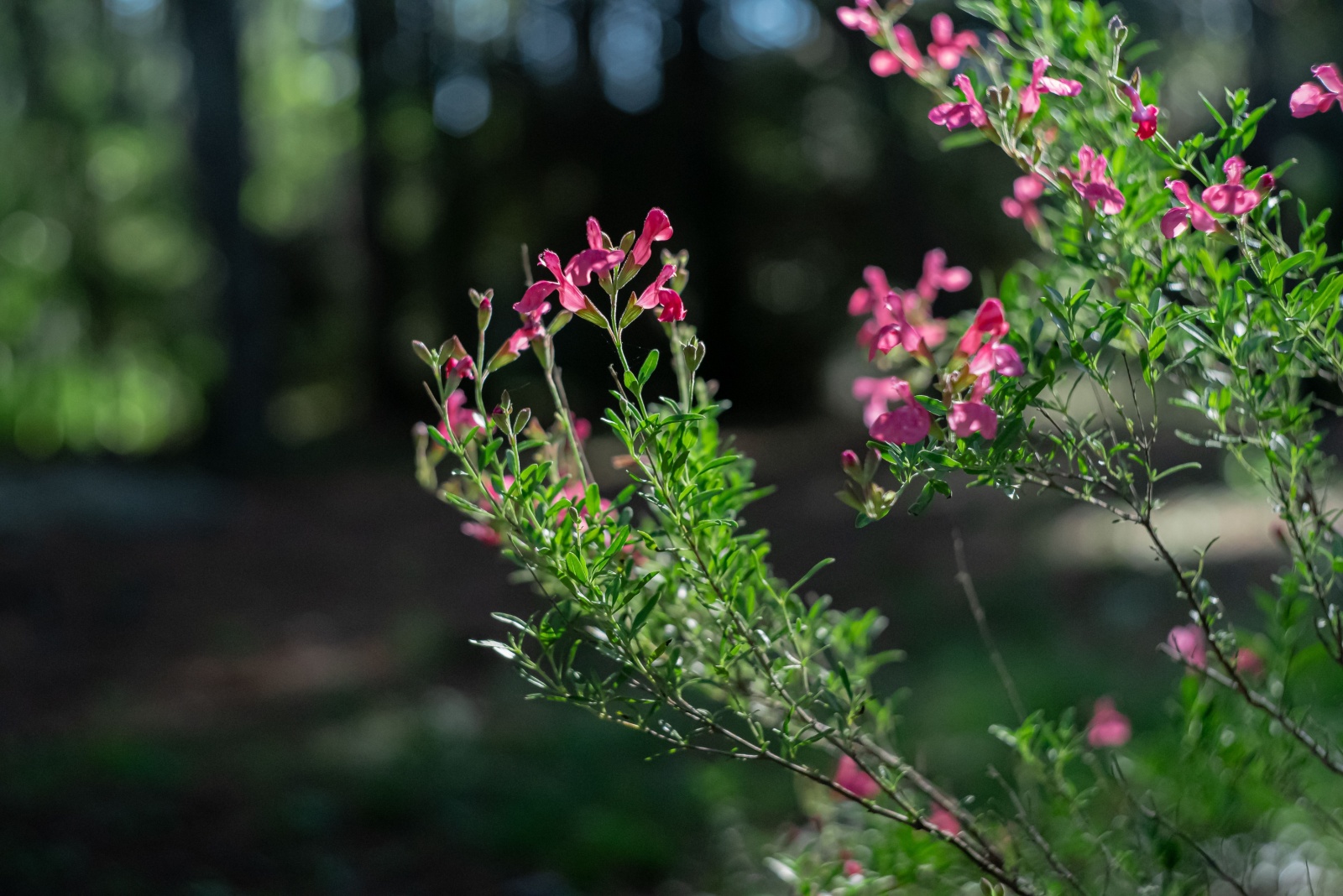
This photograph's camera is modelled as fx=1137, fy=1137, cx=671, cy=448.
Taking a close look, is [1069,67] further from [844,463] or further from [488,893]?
[488,893]

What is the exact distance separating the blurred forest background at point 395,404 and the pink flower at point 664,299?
54cm

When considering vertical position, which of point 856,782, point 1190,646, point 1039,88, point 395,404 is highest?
point 1039,88

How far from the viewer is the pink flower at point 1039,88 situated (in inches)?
41.9

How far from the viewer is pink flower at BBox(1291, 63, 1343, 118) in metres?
1.04

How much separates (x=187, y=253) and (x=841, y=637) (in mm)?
15999

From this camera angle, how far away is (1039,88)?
3.68 ft

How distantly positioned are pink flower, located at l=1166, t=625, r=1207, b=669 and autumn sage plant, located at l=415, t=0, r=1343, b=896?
2 centimetres

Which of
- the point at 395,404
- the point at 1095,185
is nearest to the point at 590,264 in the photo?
the point at 1095,185

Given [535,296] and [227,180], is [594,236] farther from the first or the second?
[227,180]

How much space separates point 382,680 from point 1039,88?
4906mm

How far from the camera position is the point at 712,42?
11.5 meters

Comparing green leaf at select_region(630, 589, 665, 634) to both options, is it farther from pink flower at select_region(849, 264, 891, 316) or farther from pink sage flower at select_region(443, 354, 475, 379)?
pink flower at select_region(849, 264, 891, 316)

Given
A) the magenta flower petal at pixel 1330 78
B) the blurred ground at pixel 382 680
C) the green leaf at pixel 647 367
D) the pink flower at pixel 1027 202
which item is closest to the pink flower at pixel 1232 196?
the magenta flower petal at pixel 1330 78

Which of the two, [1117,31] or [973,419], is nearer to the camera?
[973,419]
